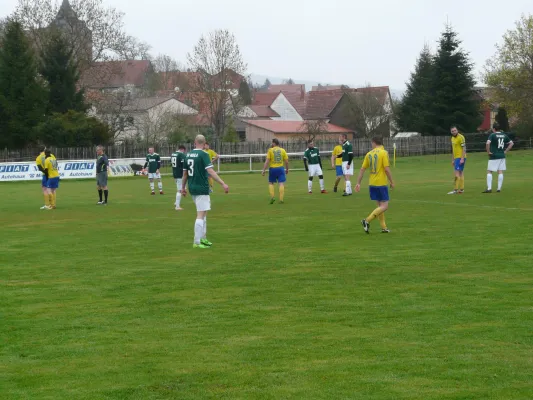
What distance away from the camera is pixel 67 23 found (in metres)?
75.6

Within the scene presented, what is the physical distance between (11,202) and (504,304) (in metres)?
24.9

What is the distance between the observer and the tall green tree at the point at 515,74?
77.9 meters

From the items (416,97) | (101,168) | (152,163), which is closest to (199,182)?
(101,168)

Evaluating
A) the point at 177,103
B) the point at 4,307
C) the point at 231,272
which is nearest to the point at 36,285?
the point at 4,307

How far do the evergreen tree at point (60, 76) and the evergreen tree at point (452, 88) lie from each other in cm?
2882

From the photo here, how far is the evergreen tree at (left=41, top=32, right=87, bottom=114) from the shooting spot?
2566 inches

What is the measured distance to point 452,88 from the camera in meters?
69.8

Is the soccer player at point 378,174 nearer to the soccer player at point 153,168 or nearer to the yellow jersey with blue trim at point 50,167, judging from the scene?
the yellow jersey with blue trim at point 50,167

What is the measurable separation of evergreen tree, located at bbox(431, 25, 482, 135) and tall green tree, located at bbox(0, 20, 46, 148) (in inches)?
1250

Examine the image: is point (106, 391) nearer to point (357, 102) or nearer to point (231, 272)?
point (231, 272)

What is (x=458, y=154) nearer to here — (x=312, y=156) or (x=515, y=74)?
(x=312, y=156)

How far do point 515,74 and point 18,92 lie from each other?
145 ft

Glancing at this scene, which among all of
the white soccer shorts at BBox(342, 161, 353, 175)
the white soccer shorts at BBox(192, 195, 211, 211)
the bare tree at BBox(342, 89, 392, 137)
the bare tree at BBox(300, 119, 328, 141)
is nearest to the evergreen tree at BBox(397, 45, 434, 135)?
the bare tree at BBox(342, 89, 392, 137)

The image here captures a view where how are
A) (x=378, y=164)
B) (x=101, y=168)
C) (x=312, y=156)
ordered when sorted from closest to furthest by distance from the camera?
1. (x=378, y=164)
2. (x=101, y=168)
3. (x=312, y=156)
